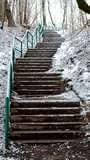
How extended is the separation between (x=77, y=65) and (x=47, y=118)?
15.6ft

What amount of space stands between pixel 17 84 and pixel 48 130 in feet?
12.2

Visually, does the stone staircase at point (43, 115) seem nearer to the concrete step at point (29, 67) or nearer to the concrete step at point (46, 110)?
the concrete step at point (46, 110)

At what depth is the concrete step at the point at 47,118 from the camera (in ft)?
33.2

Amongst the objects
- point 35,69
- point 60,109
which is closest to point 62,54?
point 35,69

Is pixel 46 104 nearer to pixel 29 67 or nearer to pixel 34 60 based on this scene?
pixel 29 67

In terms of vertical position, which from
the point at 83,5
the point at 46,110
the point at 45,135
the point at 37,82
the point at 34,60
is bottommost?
the point at 45,135

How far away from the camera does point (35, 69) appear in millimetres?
14617

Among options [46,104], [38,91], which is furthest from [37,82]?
[46,104]

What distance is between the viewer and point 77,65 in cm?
1442

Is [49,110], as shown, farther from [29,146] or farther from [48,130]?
[29,146]

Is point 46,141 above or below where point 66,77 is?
below

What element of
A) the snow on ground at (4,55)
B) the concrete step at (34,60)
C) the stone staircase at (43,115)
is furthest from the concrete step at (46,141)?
the concrete step at (34,60)

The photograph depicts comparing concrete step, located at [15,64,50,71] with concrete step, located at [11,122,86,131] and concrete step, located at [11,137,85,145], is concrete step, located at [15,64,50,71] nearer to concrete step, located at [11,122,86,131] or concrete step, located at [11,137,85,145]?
concrete step, located at [11,122,86,131]

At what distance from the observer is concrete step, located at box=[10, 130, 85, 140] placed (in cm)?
967
